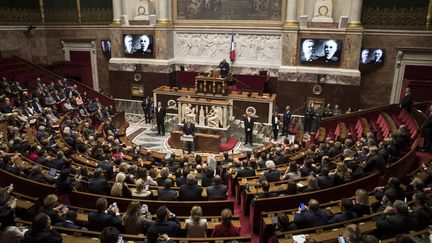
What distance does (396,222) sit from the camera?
444 cm

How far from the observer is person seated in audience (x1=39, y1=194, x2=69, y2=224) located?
16.1 feet

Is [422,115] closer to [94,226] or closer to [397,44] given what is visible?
[397,44]

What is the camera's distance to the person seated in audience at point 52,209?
16.1 feet

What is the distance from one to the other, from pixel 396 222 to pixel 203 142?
30.0ft

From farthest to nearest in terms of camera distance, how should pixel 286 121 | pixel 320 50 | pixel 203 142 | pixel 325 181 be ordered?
pixel 320 50 → pixel 286 121 → pixel 203 142 → pixel 325 181

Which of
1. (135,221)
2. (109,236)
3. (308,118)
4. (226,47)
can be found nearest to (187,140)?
(308,118)

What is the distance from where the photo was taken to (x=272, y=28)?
53.5 ft

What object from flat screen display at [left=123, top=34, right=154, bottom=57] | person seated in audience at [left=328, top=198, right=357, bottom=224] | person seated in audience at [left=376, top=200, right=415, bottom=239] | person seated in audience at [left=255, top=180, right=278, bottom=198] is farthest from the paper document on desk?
flat screen display at [left=123, top=34, right=154, bottom=57]

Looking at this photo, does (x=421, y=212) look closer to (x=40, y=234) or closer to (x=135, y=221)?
(x=135, y=221)

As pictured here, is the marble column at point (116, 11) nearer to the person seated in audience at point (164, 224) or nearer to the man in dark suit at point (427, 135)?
the man in dark suit at point (427, 135)

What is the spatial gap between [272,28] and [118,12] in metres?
8.25

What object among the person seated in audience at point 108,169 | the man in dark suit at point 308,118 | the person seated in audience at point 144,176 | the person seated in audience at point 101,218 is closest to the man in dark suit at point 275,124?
the man in dark suit at point 308,118

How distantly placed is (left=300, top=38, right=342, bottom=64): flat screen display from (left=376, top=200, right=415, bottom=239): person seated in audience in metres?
11.6

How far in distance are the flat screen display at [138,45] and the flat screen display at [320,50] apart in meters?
7.76
